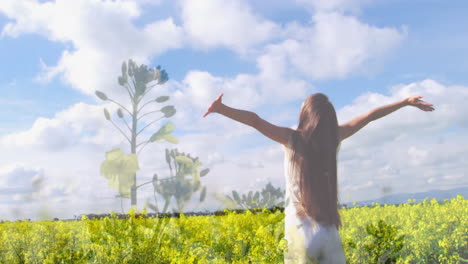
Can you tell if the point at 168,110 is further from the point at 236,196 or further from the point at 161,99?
the point at 236,196

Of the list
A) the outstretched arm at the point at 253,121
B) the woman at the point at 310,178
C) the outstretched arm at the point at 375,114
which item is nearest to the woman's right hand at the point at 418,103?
the outstretched arm at the point at 375,114

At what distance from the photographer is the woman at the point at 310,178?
3146mm

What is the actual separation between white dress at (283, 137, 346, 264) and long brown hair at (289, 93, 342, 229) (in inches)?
2.5

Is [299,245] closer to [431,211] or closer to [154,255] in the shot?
[154,255]

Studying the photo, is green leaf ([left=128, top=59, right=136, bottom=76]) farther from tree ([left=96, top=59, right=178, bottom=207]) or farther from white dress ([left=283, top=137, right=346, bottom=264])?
white dress ([left=283, top=137, right=346, bottom=264])

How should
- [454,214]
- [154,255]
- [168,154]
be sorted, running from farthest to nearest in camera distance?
[454,214] → [154,255] → [168,154]

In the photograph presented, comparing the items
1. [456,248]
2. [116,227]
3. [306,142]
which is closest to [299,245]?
[306,142]

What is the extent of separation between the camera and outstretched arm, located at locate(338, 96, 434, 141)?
12.3 feet

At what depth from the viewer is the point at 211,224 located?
14.2 feet

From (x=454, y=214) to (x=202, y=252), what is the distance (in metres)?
3.95

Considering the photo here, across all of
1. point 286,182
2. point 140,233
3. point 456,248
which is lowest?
point 456,248

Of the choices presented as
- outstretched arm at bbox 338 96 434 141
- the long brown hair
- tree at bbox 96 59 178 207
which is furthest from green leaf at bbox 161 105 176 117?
outstretched arm at bbox 338 96 434 141

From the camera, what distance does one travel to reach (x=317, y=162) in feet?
10.8

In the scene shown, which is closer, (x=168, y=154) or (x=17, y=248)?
(x=168, y=154)
